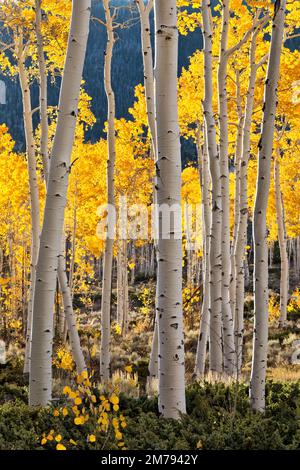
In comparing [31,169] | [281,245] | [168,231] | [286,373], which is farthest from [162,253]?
[281,245]

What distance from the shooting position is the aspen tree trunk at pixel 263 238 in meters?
4.29

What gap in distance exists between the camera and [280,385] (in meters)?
5.25

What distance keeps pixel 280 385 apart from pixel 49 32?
598 cm

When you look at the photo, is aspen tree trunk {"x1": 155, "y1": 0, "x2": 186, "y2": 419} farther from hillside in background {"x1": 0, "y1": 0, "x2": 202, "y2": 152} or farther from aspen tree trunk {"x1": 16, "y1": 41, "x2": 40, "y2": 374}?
hillside in background {"x1": 0, "y1": 0, "x2": 202, "y2": 152}

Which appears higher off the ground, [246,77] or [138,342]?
[246,77]

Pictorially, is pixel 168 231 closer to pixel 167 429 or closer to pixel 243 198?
pixel 167 429

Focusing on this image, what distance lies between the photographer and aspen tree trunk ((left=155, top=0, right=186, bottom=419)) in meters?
3.70

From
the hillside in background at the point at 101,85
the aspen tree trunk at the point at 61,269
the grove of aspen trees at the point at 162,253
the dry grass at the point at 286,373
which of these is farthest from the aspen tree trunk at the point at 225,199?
the hillside in background at the point at 101,85

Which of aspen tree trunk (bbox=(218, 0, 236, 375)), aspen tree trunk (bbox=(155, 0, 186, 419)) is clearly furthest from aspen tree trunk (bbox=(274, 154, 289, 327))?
aspen tree trunk (bbox=(155, 0, 186, 419))

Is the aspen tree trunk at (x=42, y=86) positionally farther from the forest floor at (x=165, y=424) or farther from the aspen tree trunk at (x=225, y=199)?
the forest floor at (x=165, y=424)

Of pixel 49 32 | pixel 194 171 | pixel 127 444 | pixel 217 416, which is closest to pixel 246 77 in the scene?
pixel 49 32

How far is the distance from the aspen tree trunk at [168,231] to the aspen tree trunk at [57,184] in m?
0.83
